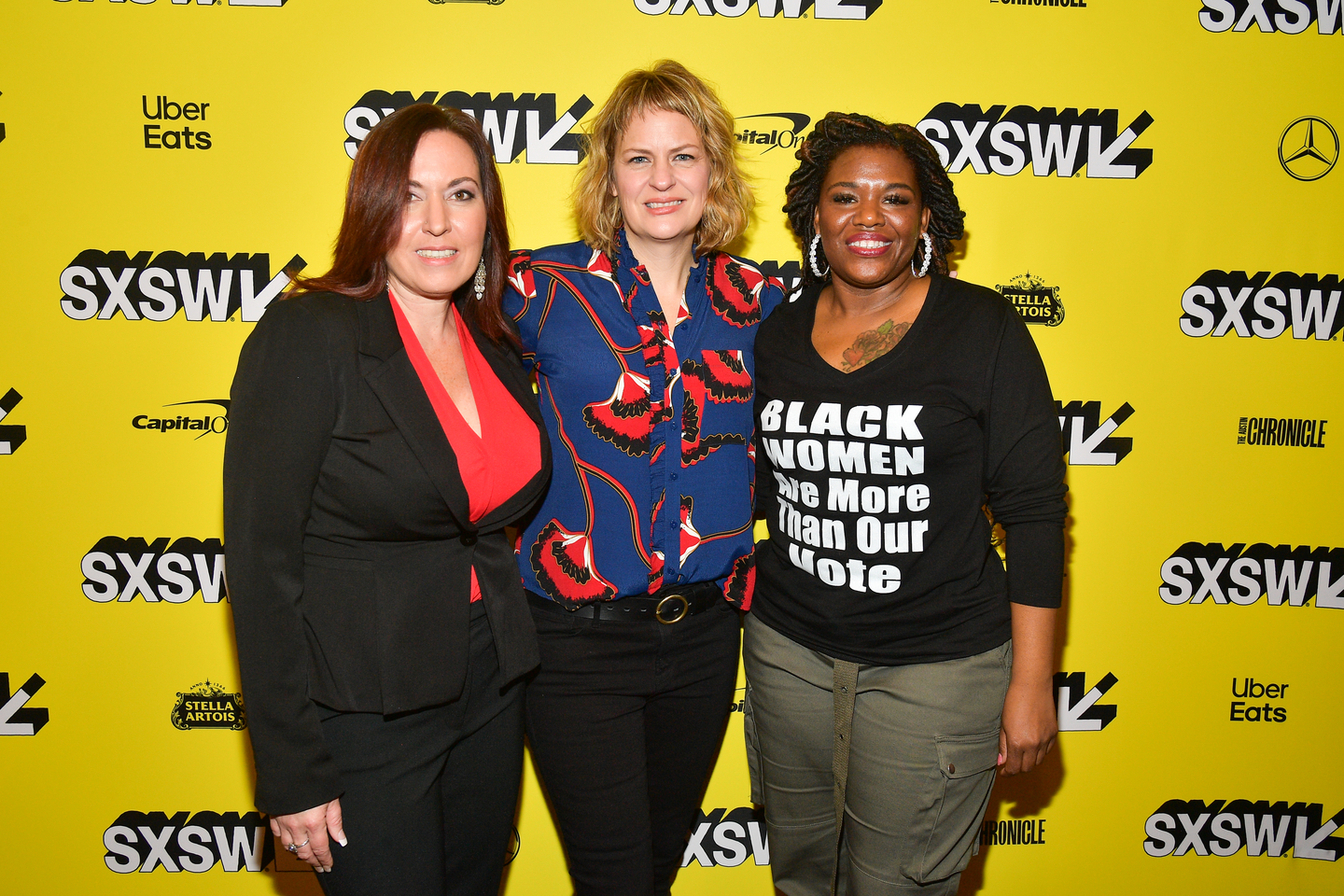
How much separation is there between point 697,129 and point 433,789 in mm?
1399

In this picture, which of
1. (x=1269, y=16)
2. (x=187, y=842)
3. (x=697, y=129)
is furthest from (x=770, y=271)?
(x=187, y=842)

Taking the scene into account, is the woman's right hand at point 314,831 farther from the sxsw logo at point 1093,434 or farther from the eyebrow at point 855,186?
the sxsw logo at point 1093,434

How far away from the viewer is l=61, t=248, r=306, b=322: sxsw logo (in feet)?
7.25

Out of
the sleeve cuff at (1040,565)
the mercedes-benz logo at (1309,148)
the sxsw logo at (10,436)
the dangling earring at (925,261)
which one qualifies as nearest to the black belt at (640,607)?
the sleeve cuff at (1040,565)

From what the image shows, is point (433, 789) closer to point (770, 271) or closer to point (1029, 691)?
point (1029, 691)

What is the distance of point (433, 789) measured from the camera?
150 centimetres

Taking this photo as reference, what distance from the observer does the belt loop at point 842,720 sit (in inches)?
65.7

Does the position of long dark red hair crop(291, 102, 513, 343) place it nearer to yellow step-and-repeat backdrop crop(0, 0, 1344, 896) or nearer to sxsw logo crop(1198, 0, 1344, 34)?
yellow step-and-repeat backdrop crop(0, 0, 1344, 896)

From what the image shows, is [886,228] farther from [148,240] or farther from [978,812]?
[148,240]

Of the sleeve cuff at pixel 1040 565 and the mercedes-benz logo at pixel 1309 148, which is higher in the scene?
the mercedes-benz logo at pixel 1309 148

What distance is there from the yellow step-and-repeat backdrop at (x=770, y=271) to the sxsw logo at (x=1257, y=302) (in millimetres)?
10

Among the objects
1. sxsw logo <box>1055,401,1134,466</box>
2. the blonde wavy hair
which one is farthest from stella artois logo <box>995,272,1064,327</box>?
the blonde wavy hair

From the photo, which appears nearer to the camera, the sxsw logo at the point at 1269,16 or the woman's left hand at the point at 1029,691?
the woman's left hand at the point at 1029,691

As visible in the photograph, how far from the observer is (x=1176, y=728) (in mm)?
2516
